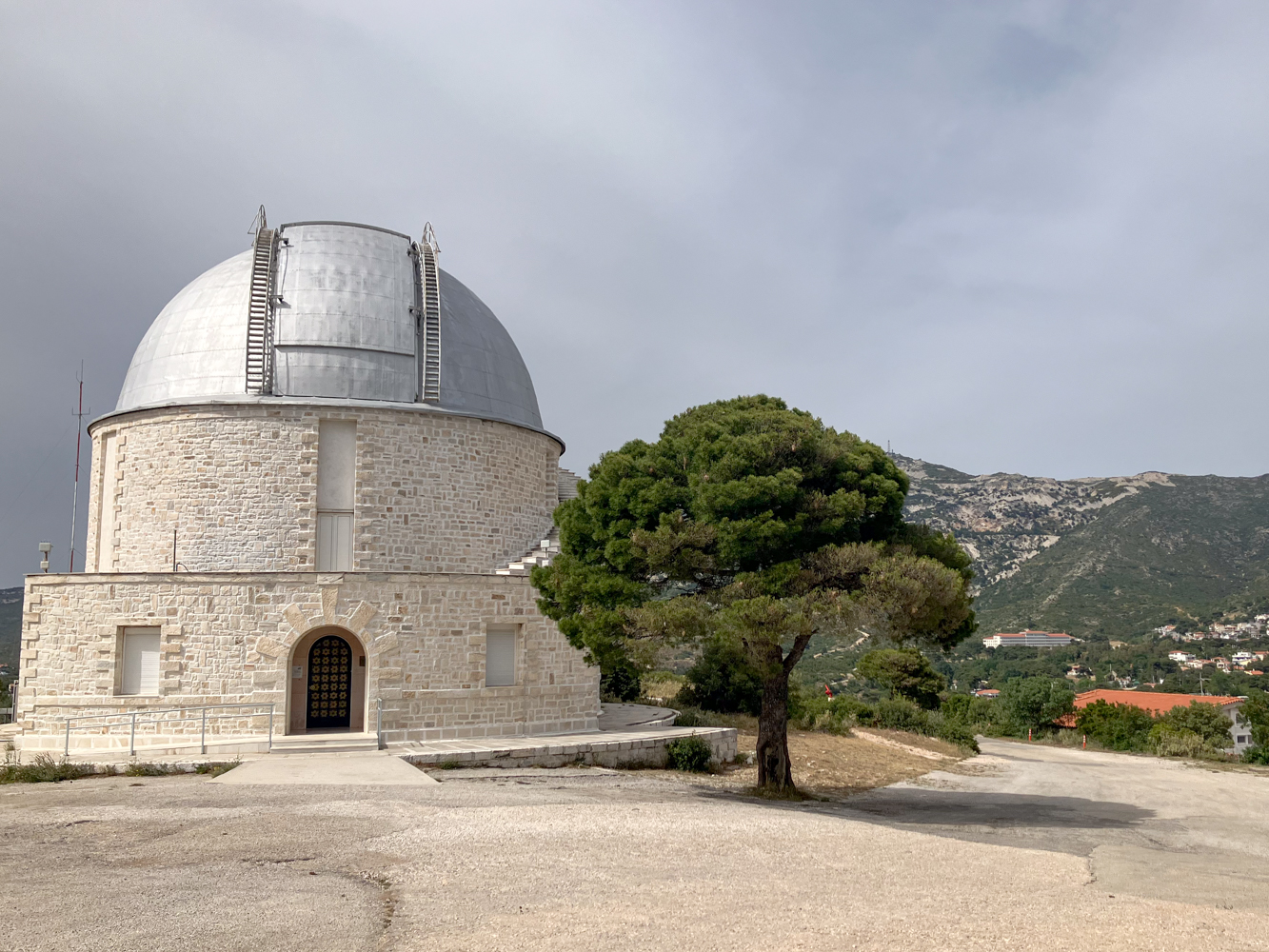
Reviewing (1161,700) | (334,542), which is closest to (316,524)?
(334,542)

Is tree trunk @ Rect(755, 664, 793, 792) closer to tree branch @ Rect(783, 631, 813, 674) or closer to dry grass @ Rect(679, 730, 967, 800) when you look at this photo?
tree branch @ Rect(783, 631, 813, 674)

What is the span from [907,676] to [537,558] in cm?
2288

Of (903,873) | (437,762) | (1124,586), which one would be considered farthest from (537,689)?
(1124,586)

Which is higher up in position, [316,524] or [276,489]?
[276,489]

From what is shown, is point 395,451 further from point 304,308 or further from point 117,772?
point 117,772

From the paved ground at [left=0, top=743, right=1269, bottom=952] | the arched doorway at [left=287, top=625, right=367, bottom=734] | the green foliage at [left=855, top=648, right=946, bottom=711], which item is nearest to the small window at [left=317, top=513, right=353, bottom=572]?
the arched doorway at [left=287, top=625, right=367, bottom=734]

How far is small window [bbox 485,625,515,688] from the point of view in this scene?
18.2m

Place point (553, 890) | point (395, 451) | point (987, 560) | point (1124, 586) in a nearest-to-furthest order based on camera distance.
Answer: point (553, 890) < point (395, 451) < point (1124, 586) < point (987, 560)

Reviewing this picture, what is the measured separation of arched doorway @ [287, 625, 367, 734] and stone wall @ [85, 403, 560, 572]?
191 centimetres

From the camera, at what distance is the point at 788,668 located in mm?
14617

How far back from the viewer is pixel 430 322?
21.2 metres

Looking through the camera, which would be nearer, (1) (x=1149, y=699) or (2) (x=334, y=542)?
(2) (x=334, y=542)

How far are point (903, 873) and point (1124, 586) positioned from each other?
7877 cm

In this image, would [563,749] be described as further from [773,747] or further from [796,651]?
[796,651]
